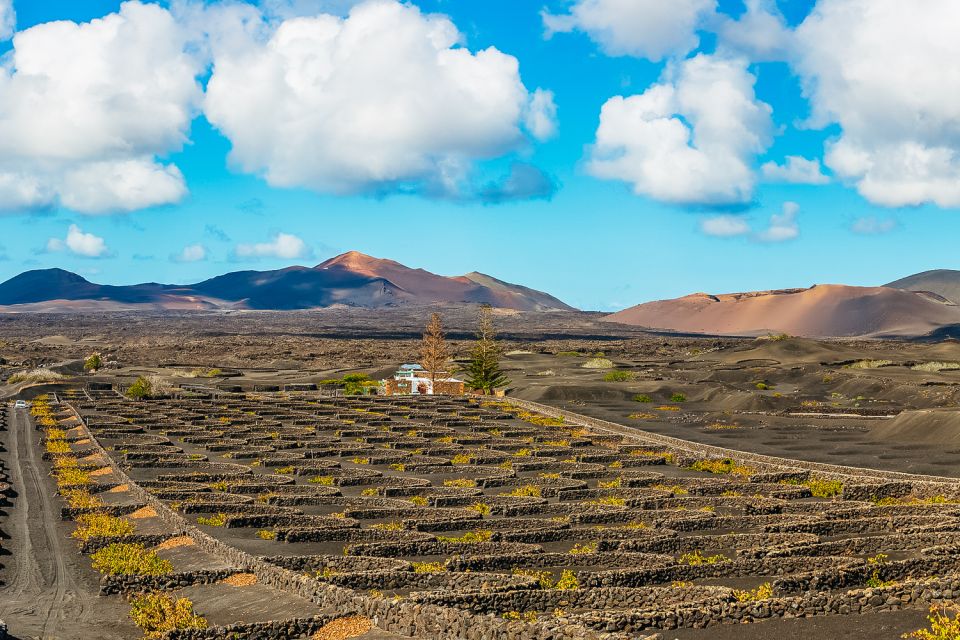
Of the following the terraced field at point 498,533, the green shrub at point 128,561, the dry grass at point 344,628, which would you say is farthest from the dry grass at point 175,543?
the dry grass at point 344,628

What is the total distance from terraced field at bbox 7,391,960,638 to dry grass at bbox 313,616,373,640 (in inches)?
3.2

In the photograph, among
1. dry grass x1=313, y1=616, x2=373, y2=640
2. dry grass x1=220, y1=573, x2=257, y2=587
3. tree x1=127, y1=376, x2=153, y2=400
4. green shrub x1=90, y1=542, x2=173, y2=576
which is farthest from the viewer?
tree x1=127, y1=376, x2=153, y2=400

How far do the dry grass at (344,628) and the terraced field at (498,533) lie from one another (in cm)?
8

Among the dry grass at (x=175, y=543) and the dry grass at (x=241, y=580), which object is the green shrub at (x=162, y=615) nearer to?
the dry grass at (x=241, y=580)

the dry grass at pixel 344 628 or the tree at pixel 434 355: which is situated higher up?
the tree at pixel 434 355

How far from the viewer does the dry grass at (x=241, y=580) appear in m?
26.6

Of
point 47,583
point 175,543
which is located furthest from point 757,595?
point 47,583

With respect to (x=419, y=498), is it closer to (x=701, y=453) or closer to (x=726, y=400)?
(x=701, y=453)

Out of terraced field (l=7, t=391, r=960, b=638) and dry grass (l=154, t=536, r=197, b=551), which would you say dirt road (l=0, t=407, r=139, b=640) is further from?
dry grass (l=154, t=536, r=197, b=551)

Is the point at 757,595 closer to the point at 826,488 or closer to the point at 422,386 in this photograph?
the point at 826,488

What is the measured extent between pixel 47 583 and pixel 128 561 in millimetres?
2263

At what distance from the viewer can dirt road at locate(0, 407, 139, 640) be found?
79.4 ft

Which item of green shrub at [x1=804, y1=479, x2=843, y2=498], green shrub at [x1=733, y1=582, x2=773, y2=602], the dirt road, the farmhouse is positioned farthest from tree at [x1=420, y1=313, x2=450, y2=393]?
green shrub at [x1=733, y1=582, x2=773, y2=602]

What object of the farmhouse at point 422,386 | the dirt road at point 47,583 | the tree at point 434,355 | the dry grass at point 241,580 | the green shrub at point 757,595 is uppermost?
the tree at point 434,355
